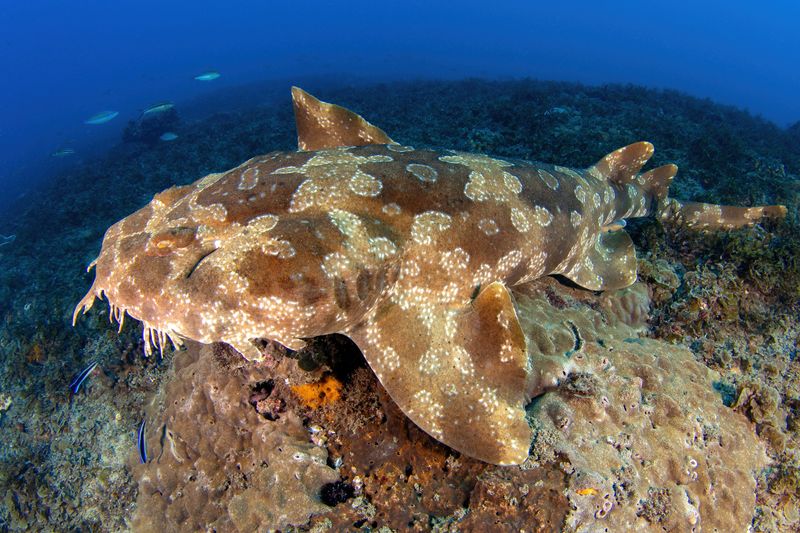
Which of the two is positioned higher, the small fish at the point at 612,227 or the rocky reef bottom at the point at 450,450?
the small fish at the point at 612,227

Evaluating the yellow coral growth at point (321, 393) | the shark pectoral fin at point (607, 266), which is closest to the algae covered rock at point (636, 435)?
the shark pectoral fin at point (607, 266)

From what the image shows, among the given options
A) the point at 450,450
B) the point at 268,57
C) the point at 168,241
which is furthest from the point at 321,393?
the point at 268,57

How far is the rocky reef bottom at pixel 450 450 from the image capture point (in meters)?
3.58

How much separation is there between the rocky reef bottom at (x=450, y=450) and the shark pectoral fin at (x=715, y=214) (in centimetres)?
25

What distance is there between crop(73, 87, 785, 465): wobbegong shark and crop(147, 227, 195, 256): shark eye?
0.01 m

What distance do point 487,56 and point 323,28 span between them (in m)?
75.5

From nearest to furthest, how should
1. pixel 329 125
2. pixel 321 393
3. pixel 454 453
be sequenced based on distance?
pixel 454 453, pixel 321 393, pixel 329 125

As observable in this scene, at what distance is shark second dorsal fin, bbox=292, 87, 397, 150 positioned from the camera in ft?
17.9

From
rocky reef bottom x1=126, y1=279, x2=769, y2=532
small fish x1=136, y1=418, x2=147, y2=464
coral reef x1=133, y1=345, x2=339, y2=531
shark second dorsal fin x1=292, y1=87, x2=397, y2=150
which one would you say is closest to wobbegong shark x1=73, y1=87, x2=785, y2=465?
rocky reef bottom x1=126, y1=279, x2=769, y2=532

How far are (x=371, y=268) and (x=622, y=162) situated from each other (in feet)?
17.0

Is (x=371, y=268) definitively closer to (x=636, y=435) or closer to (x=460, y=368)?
(x=460, y=368)

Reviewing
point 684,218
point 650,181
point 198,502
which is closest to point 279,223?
point 198,502

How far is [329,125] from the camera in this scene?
5.49 m

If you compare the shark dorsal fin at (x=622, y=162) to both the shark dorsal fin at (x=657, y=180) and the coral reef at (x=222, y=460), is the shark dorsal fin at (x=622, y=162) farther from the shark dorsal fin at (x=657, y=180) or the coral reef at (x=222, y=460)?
the coral reef at (x=222, y=460)
